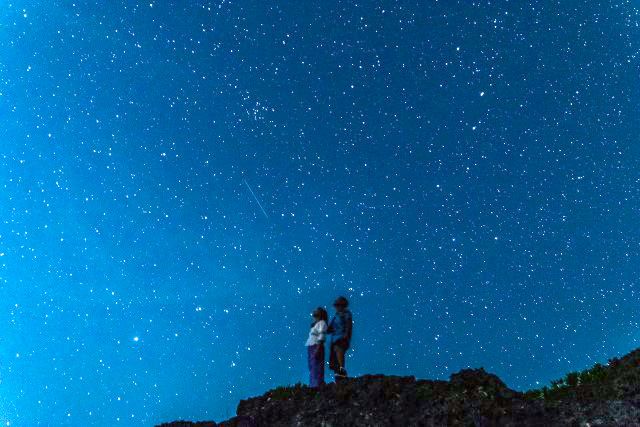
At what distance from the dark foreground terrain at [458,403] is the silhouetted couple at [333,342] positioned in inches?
43.2

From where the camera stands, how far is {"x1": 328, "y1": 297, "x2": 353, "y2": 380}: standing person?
33.8ft

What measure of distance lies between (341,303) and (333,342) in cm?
71

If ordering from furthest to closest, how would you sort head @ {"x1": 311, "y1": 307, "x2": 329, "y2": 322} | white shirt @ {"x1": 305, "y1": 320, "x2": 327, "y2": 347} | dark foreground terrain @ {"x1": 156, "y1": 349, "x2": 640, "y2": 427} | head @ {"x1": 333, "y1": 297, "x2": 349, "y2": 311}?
head @ {"x1": 311, "y1": 307, "x2": 329, "y2": 322}, white shirt @ {"x1": 305, "y1": 320, "x2": 327, "y2": 347}, head @ {"x1": 333, "y1": 297, "x2": 349, "y2": 311}, dark foreground terrain @ {"x1": 156, "y1": 349, "x2": 640, "y2": 427}

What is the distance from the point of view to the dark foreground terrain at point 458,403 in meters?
7.32

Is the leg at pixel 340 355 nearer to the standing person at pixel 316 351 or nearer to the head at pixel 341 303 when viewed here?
the standing person at pixel 316 351

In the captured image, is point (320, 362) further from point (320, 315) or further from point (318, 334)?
point (320, 315)

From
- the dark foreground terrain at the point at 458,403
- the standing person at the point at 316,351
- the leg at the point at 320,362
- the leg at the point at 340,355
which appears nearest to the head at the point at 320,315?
the standing person at the point at 316,351

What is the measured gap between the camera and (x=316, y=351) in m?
10.4

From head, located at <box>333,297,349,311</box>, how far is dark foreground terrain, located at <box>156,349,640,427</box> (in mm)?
Answer: 1584

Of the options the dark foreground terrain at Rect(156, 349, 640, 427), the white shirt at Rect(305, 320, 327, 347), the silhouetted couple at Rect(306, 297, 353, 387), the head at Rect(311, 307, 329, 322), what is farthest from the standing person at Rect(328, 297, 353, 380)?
the dark foreground terrain at Rect(156, 349, 640, 427)

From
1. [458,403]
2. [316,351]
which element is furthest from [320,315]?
[458,403]

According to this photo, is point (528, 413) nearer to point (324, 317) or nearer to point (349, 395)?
point (349, 395)

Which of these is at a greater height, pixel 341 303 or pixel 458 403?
pixel 341 303

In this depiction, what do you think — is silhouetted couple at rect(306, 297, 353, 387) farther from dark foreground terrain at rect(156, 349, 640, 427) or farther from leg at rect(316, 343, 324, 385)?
dark foreground terrain at rect(156, 349, 640, 427)
